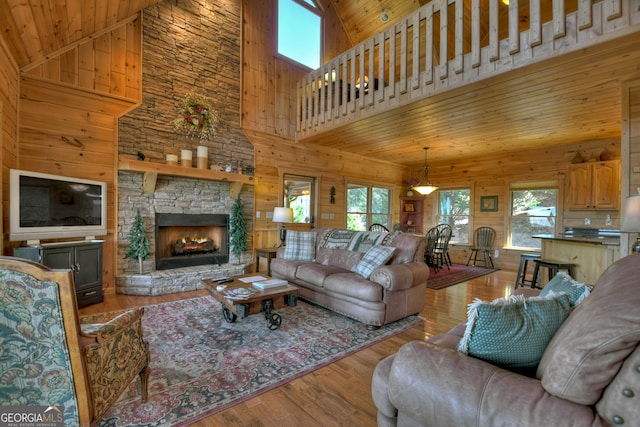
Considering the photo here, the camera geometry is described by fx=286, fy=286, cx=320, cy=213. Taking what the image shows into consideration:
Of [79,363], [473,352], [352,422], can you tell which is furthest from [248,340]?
[473,352]

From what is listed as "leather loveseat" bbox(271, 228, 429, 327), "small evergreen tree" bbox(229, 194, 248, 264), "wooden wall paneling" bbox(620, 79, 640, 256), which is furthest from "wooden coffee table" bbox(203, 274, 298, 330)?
"wooden wall paneling" bbox(620, 79, 640, 256)

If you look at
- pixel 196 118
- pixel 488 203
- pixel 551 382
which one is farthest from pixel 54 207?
pixel 488 203

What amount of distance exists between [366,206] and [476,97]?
162 inches

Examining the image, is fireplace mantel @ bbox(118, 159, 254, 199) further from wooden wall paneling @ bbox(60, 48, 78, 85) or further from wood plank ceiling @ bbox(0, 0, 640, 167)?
wood plank ceiling @ bbox(0, 0, 640, 167)

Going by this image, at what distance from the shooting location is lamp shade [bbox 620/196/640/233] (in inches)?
91.4

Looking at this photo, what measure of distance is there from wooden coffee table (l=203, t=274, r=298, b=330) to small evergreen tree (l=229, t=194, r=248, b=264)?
1955 millimetres

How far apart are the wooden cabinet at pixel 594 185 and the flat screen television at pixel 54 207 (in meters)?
7.90

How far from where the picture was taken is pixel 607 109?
3.88 m

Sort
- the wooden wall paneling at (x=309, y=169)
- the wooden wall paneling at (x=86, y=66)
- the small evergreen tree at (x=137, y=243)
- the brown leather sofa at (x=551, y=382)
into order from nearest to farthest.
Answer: the brown leather sofa at (x=551, y=382) → the wooden wall paneling at (x=86, y=66) → the small evergreen tree at (x=137, y=243) → the wooden wall paneling at (x=309, y=169)

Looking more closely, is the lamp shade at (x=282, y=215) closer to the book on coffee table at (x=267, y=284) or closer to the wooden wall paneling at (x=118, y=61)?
the book on coffee table at (x=267, y=284)

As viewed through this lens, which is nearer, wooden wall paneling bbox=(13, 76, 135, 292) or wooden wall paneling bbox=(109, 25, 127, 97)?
wooden wall paneling bbox=(13, 76, 135, 292)

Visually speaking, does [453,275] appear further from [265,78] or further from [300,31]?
[300,31]

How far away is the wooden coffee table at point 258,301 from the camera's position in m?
2.48

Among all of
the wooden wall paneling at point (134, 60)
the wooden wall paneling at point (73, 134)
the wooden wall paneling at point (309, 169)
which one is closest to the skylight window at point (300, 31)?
the wooden wall paneling at point (309, 169)
